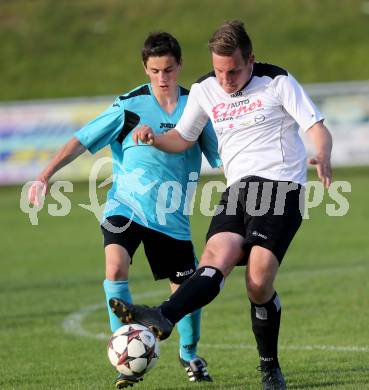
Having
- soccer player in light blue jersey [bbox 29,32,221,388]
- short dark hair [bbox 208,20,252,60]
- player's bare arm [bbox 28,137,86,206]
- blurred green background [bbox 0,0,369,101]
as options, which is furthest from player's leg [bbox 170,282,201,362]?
blurred green background [bbox 0,0,369,101]

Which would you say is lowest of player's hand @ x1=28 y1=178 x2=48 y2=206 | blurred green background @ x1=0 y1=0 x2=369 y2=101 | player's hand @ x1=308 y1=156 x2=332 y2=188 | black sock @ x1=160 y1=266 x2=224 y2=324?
black sock @ x1=160 y1=266 x2=224 y2=324

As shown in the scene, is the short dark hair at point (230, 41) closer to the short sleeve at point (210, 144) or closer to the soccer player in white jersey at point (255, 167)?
the soccer player in white jersey at point (255, 167)

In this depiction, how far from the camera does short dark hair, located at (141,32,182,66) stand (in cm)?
727

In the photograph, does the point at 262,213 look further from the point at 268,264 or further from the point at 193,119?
the point at 193,119

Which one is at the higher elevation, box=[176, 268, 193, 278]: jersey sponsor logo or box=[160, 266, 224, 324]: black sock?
box=[176, 268, 193, 278]: jersey sponsor logo

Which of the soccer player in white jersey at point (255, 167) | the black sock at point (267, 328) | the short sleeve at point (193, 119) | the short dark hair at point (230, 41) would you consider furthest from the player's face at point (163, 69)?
the black sock at point (267, 328)

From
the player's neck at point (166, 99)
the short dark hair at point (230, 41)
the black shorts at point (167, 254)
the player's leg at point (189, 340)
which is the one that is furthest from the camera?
the player's neck at point (166, 99)

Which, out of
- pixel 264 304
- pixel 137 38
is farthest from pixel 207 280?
pixel 137 38

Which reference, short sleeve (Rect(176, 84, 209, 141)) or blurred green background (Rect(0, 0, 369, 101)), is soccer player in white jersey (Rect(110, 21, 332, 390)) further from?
blurred green background (Rect(0, 0, 369, 101))

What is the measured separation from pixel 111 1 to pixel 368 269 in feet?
113

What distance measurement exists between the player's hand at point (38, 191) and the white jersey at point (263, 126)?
49.9 inches

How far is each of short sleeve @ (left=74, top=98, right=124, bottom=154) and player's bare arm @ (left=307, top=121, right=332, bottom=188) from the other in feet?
5.86

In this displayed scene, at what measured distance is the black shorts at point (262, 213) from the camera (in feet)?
20.5

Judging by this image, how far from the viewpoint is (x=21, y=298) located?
12094mm
